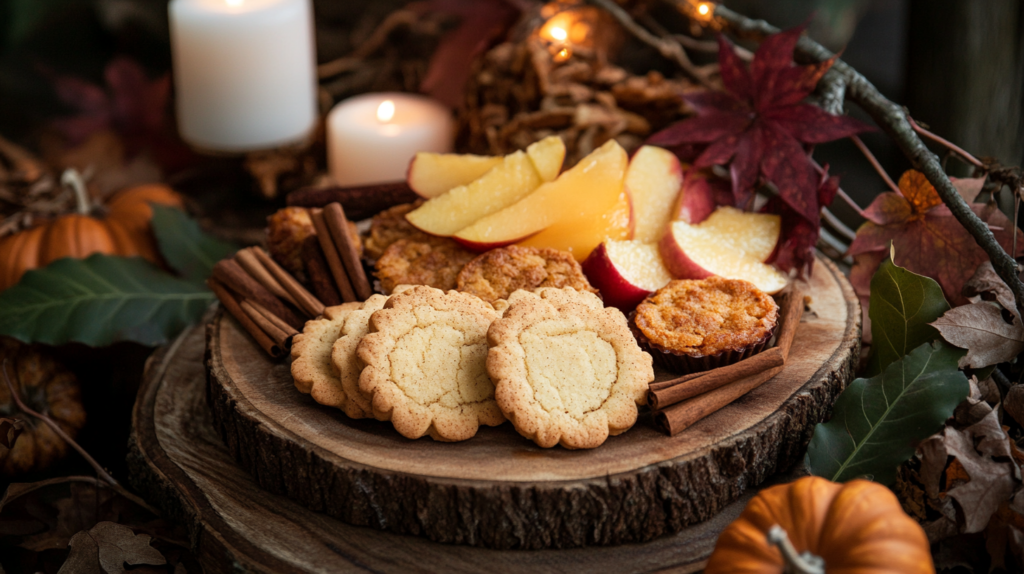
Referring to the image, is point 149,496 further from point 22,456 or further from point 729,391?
point 729,391

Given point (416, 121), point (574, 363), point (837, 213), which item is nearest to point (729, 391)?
point (574, 363)

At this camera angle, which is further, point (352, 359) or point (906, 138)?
point (906, 138)

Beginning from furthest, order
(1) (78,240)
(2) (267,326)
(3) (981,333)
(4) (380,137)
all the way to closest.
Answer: (4) (380,137) < (1) (78,240) < (2) (267,326) < (3) (981,333)

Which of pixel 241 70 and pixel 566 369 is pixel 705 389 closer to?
pixel 566 369

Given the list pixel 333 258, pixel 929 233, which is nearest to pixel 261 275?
pixel 333 258

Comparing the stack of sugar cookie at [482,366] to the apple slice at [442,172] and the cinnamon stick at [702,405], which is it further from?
the apple slice at [442,172]

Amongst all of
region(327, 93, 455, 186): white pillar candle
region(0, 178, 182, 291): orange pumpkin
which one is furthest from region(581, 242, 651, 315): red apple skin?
region(0, 178, 182, 291): orange pumpkin
